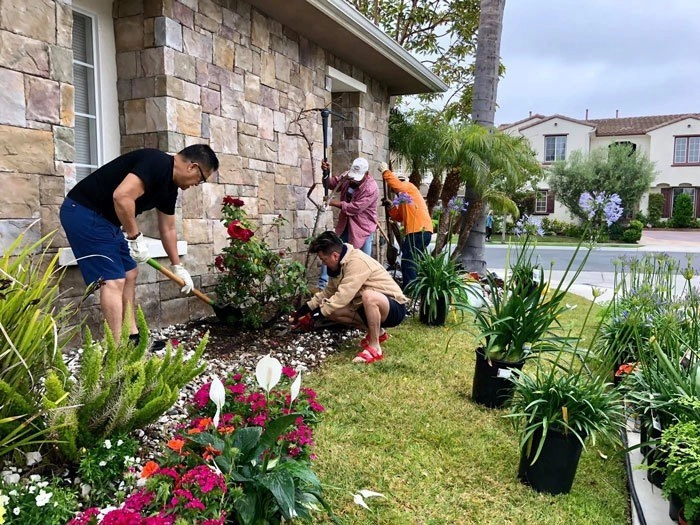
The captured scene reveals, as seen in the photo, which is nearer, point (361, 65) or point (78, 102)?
point (78, 102)

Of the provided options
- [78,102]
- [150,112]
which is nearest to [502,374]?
[150,112]

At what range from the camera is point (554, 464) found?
7.50ft

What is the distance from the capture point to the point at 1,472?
5.55ft

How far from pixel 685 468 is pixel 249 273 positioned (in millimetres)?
3191

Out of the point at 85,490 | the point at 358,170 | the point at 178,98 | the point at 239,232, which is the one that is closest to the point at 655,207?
the point at 358,170

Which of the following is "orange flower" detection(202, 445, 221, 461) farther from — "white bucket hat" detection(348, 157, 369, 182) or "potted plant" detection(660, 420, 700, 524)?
"white bucket hat" detection(348, 157, 369, 182)

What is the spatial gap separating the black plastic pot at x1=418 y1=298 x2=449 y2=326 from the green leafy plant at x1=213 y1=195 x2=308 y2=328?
4.59ft

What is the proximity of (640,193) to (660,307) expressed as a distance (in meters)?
25.8

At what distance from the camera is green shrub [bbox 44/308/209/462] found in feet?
5.63

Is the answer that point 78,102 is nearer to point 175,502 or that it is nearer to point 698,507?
point 175,502

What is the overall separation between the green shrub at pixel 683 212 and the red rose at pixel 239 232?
98.3 feet

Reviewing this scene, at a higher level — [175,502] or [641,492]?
[175,502]

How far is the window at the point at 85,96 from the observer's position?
3.95 meters

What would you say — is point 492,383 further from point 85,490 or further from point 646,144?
point 646,144
